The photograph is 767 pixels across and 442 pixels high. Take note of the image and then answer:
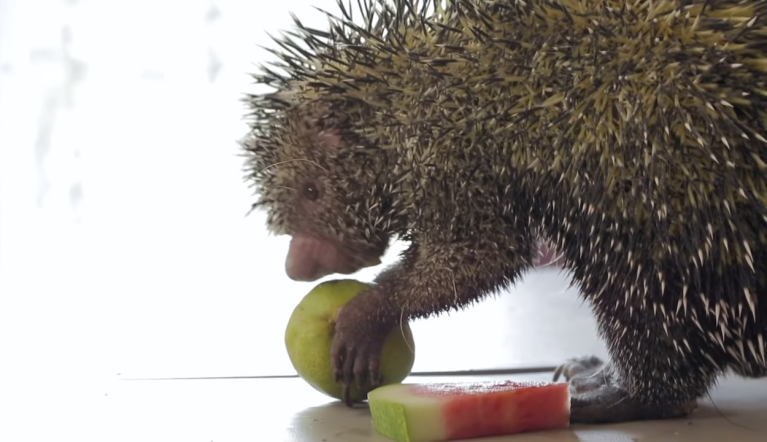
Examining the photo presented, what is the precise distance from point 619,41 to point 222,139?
8.82 ft

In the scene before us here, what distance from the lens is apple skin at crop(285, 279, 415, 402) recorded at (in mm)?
1698

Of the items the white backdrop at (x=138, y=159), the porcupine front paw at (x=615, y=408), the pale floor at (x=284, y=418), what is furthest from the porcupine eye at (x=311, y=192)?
the white backdrop at (x=138, y=159)

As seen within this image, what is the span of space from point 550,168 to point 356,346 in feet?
1.70

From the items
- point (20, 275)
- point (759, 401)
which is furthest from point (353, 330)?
point (20, 275)

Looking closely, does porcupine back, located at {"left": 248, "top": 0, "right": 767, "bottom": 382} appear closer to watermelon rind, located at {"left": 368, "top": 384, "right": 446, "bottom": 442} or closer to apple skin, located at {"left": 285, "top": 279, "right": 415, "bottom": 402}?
apple skin, located at {"left": 285, "top": 279, "right": 415, "bottom": 402}

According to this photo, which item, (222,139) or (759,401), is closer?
(759,401)

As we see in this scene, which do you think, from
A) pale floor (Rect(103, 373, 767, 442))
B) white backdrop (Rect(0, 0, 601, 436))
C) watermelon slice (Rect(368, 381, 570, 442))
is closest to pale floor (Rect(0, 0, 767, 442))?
white backdrop (Rect(0, 0, 601, 436))

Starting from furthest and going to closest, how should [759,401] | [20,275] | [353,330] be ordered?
[20,275] → [759,401] → [353,330]

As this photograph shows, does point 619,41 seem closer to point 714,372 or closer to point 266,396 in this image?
point 714,372

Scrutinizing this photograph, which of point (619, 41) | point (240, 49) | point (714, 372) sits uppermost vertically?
point (240, 49)

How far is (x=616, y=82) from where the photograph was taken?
4.40ft

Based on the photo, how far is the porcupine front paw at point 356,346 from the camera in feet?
5.38

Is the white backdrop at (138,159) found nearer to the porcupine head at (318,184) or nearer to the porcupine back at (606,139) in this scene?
the porcupine head at (318,184)

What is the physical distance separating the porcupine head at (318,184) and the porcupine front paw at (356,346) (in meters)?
0.20
